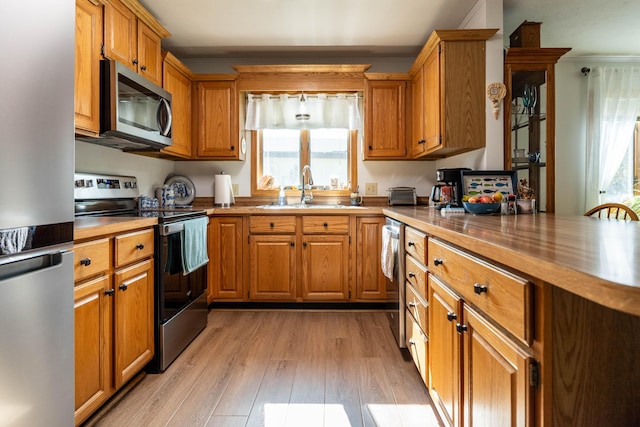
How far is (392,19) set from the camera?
9.25 feet

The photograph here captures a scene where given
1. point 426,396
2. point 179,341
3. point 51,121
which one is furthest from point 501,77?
point 179,341

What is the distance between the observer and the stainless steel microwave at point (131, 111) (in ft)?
6.52

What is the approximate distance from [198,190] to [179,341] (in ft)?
5.95

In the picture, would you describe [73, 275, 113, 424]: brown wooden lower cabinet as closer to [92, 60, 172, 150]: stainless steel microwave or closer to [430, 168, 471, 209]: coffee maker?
[92, 60, 172, 150]: stainless steel microwave

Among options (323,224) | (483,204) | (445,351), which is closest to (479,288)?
(445,351)

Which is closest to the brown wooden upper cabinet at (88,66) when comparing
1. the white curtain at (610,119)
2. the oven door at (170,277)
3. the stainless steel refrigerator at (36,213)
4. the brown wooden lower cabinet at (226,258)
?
the oven door at (170,277)

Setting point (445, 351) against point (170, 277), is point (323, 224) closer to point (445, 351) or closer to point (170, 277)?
point (170, 277)

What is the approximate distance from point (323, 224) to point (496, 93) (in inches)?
64.3

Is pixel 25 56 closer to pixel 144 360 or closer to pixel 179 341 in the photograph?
pixel 144 360

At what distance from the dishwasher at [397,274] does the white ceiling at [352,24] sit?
162 cm

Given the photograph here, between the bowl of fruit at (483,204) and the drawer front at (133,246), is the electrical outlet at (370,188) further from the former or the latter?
the drawer front at (133,246)

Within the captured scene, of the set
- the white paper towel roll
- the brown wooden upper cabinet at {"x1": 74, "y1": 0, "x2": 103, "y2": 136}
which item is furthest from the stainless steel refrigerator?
the white paper towel roll

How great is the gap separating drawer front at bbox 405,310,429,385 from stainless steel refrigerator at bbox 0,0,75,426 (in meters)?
1.41

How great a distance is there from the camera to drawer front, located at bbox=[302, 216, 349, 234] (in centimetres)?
310
